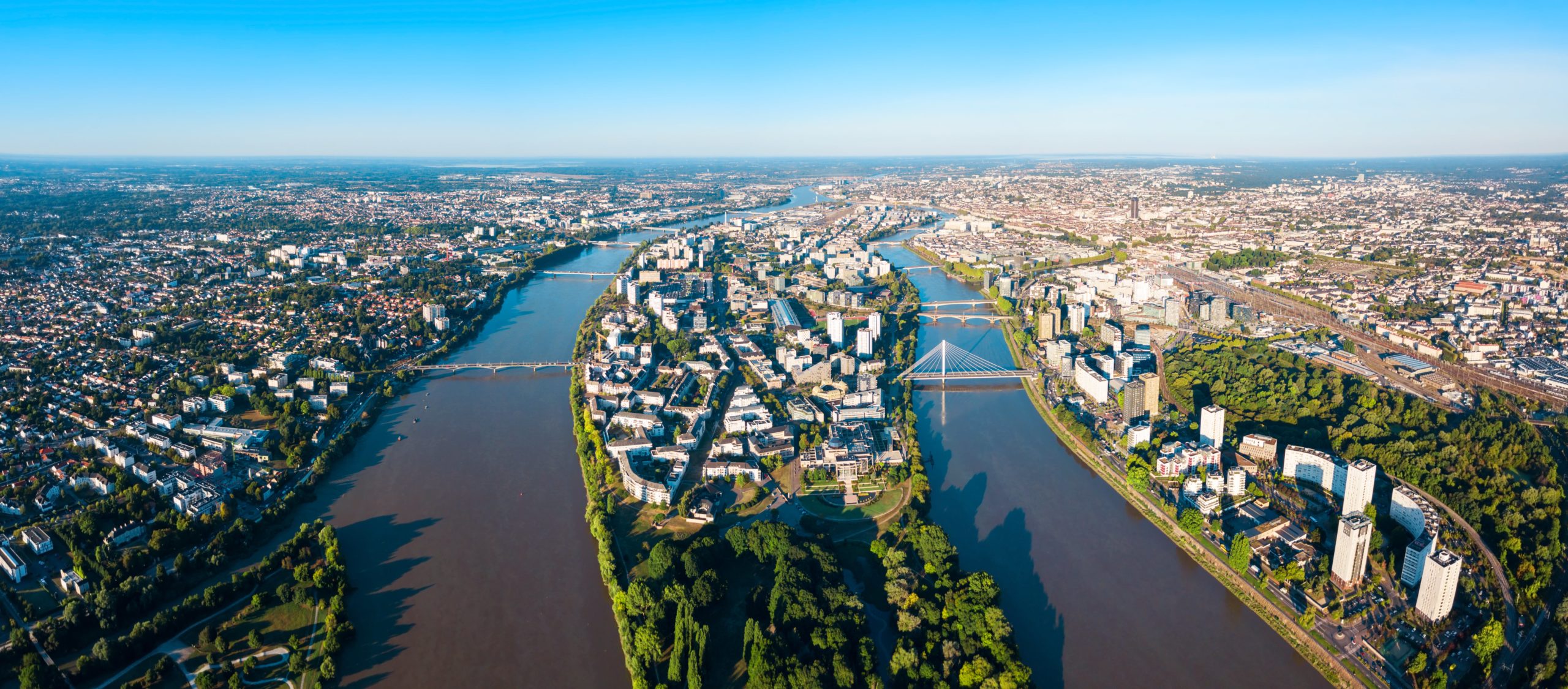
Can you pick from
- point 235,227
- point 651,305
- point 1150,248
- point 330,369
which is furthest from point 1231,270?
point 235,227

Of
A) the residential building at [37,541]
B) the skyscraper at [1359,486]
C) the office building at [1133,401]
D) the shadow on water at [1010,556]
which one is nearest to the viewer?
the shadow on water at [1010,556]

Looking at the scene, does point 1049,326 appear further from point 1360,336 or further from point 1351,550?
point 1351,550

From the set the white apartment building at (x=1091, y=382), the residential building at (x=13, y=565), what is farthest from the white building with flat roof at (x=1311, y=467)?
the residential building at (x=13, y=565)

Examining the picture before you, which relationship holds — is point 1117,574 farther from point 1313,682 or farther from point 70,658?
point 70,658

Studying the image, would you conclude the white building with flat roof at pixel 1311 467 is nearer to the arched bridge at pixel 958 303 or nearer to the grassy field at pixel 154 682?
the arched bridge at pixel 958 303

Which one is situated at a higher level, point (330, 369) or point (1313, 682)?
point (330, 369)

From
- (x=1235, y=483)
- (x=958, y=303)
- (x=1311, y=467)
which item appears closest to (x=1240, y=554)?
(x=1235, y=483)

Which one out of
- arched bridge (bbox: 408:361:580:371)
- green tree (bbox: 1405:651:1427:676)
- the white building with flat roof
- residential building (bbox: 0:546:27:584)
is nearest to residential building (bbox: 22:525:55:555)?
residential building (bbox: 0:546:27:584)
